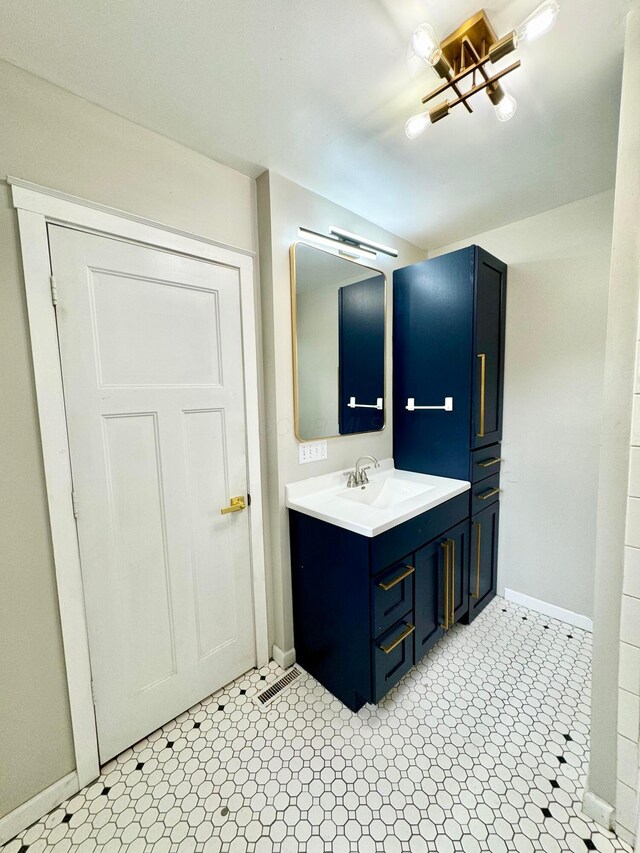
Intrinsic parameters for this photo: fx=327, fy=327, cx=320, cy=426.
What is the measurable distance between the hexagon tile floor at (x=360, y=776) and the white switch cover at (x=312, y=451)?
1116 millimetres

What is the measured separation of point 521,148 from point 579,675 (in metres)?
2.50

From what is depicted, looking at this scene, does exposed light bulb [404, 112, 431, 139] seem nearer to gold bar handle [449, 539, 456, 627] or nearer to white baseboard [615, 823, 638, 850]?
gold bar handle [449, 539, 456, 627]

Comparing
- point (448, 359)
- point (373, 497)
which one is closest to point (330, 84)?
point (448, 359)

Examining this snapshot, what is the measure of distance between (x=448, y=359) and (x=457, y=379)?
0.13 m

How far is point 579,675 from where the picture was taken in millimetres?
1647

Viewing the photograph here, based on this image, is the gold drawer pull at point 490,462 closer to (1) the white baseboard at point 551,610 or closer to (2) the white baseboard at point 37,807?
(1) the white baseboard at point 551,610

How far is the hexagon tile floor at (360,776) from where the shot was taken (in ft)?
3.47

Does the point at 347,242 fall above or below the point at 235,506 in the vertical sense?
above

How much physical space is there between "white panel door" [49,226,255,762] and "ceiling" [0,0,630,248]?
1.58 ft

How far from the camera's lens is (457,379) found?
6.26 ft

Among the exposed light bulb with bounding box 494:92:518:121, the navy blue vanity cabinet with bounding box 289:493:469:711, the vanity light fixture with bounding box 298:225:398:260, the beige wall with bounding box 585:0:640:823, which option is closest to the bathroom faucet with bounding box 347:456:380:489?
the navy blue vanity cabinet with bounding box 289:493:469:711

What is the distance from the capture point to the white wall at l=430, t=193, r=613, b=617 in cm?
185

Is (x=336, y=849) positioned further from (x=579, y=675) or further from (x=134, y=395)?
(x=134, y=395)

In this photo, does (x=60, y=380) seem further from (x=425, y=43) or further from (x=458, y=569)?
(x=458, y=569)
